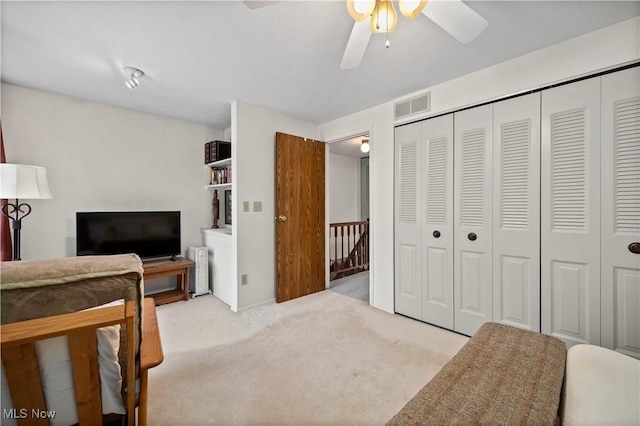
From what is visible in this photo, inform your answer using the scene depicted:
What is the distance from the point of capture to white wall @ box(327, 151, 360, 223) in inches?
242

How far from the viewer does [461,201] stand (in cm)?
243

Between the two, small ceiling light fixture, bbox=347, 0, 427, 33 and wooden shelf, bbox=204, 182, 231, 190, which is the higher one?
small ceiling light fixture, bbox=347, 0, 427, 33

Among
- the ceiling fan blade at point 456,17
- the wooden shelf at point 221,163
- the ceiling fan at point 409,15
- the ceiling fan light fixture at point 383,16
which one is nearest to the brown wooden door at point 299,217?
the wooden shelf at point 221,163

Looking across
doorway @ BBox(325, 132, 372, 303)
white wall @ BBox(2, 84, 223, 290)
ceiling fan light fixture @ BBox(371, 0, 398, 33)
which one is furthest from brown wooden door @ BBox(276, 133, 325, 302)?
ceiling fan light fixture @ BBox(371, 0, 398, 33)

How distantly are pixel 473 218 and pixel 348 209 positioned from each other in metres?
4.20

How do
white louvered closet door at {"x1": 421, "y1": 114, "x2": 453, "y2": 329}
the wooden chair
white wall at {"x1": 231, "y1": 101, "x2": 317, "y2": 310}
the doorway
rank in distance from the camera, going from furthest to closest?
1. the doorway
2. white wall at {"x1": 231, "y1": 101, "x2": 317, "y2": 310}
3. white louvered closet door at {"x1": 421, "y1": 114, "x2": 453, "y2": 329}
4. the wooden chair

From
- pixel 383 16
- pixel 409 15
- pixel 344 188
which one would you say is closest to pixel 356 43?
pixel 383 16

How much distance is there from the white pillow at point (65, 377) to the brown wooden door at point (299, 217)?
2334 millimetres

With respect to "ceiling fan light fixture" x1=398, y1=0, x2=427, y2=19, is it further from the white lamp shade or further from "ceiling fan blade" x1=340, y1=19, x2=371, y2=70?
the white lamp shade

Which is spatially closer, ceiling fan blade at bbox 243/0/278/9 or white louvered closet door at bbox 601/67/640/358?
ceiling fan blade at bbox 243/0/278/9

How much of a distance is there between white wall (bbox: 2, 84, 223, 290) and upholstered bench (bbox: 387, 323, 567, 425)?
143 inches

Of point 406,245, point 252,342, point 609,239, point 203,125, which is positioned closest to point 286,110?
point 203,125

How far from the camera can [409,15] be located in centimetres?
121

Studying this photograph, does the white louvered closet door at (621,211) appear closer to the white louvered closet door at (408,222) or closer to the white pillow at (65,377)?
the white louvered closet door at (408,222)
